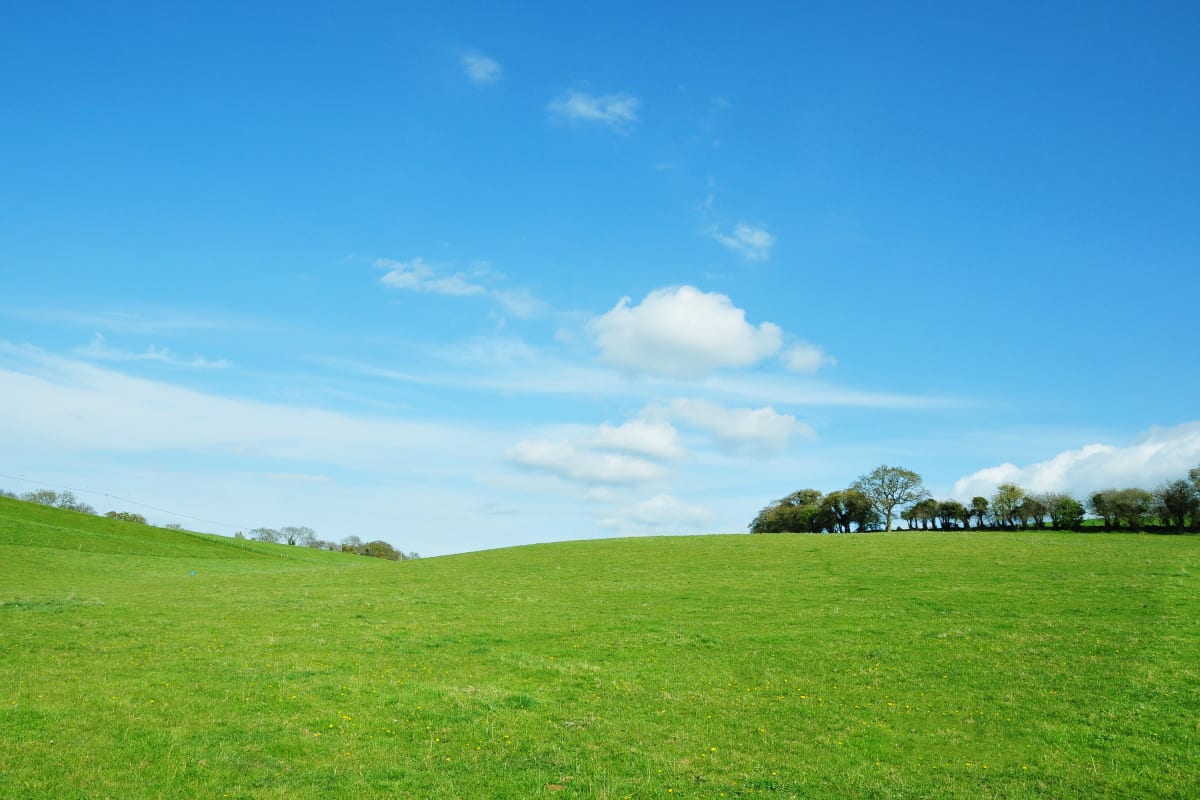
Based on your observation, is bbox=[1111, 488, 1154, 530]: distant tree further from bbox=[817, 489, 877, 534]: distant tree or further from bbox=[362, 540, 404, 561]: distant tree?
bbox=[362, 540, 404, 561]: distant tree

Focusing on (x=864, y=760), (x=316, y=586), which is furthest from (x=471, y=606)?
(x=864, y=760)

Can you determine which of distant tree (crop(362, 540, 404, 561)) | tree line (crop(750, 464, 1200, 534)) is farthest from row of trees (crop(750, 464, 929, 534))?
distant tree (crop(362, 540, 404, 561))

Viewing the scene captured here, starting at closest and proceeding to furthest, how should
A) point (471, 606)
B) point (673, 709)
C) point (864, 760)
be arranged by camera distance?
point (864, 760) < point (673, 709) < point (471, 606)

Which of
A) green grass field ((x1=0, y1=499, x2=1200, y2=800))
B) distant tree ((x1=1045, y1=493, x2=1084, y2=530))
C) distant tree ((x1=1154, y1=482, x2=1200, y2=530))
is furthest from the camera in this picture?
distant tree ((x1=1045, y1=493, x2=1084, y2=530))

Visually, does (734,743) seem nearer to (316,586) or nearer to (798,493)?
(316,586)

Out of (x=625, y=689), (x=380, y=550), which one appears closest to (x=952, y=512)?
(x=625, y=689)

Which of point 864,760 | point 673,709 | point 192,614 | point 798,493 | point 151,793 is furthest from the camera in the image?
point 798,493

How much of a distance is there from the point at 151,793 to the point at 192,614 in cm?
2331

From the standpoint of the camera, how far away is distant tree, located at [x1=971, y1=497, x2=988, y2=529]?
115 m

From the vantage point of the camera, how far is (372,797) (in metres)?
14.0

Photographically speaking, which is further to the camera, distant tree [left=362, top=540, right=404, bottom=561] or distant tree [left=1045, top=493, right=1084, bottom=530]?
distant tree [left=362, top=540, right=404, bottom=561]

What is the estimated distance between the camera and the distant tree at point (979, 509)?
115 m

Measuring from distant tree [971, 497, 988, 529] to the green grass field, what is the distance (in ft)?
259

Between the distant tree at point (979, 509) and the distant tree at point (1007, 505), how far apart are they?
1145mm
